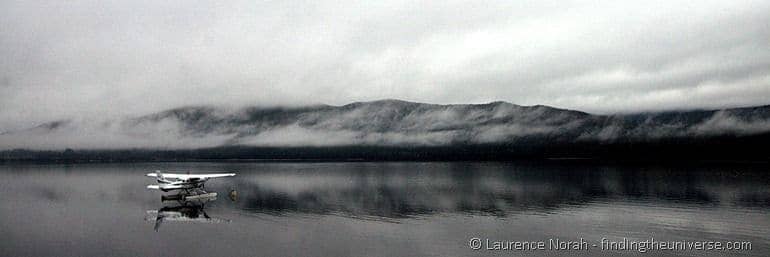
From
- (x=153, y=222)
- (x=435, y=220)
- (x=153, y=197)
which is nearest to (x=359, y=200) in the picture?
(x=435, y=220)

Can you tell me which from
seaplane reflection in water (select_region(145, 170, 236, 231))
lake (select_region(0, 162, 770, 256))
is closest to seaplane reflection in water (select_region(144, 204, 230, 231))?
seaplane reflection in water (select_region(145, 170, 236, 231))

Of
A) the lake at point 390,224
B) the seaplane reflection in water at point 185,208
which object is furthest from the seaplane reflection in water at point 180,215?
the lake at point 390,224

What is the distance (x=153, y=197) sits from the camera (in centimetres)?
9994

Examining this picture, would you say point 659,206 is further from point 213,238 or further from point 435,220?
point 213,238

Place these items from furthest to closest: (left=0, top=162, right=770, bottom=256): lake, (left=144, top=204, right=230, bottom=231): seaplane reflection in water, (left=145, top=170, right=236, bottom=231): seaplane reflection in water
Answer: (left=145, top=170, right=236, bottom=231): seaplane reflection in water → (left=144, top=204, right=230, bottom=231): seaplane reflection in water → (left=0, top=162, right=770, bottom=256): lake

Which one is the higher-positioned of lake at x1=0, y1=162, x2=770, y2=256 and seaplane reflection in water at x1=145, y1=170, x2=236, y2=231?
seaplane reflection in water at x1=145, y1=170, x2=236, y2=231

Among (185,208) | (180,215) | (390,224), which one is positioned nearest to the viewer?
(390,224)

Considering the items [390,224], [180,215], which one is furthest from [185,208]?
[390,224]

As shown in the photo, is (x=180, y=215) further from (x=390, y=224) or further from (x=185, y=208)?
(x=390, y=224)

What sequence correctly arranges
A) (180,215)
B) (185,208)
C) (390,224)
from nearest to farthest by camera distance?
(390,224)
(180,215)
(185,208)

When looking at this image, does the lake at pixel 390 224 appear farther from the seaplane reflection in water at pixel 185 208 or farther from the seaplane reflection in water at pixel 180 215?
the seaplane reflection in water at pixel 185 208

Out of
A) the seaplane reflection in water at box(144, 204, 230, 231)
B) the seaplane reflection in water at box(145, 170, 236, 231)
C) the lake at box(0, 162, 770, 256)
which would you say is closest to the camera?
the lake at box(0, 162, 770, 256)

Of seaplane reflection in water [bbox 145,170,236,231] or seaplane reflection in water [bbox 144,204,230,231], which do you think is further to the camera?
seaplane reflection in water [bbox 145,170,236,231]

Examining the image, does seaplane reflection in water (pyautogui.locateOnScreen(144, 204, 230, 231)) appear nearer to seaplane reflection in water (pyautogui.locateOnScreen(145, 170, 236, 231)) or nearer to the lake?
seaplane reflection in water (pyautogui.locateOnScreen(145, 170, 236, 231))
